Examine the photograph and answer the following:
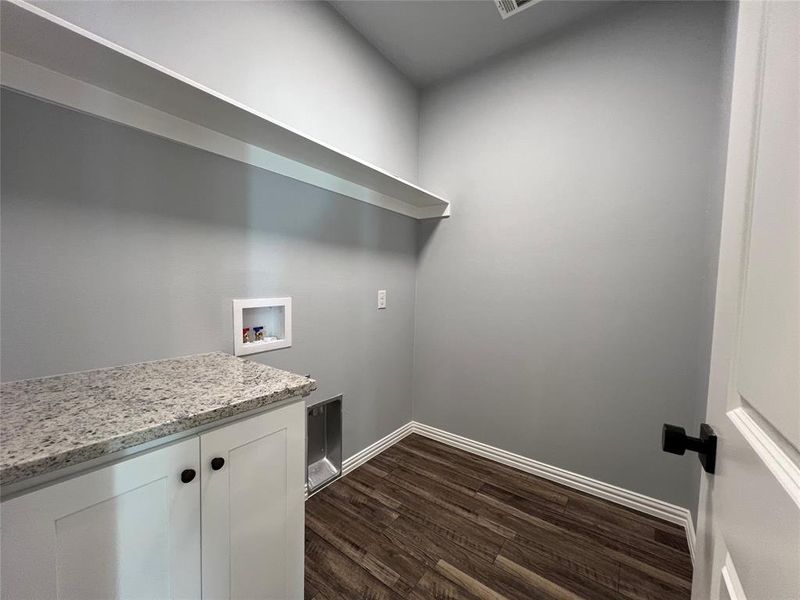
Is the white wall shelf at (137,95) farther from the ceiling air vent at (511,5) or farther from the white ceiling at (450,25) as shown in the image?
the ceiling air vent at (511,5)

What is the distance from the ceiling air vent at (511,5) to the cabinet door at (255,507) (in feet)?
6.82

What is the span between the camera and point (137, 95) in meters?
0.98

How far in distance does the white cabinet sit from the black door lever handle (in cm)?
91

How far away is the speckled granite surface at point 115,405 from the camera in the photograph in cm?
57

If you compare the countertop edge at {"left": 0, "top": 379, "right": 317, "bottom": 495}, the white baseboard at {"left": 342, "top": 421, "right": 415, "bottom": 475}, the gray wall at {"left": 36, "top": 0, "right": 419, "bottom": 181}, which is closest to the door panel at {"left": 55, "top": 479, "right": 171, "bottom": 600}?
the countertop edge at {"left": 0, "top": 379, "right": 317, "bottom": 495}

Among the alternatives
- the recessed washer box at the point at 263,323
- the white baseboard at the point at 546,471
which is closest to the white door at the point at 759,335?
the white baseboard at the point at 546,471

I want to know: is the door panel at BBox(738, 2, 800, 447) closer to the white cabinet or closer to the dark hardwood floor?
the white cabinet

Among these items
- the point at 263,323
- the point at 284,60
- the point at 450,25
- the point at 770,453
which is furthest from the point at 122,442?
the point at 450,25

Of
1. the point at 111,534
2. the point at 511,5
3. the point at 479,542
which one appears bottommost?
the point at 479,542

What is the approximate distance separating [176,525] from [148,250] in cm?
89

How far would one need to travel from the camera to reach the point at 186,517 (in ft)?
2.43

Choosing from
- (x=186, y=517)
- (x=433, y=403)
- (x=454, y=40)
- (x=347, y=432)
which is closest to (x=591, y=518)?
(x=433, y=403)

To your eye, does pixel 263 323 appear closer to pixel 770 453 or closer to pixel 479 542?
pixel 479 542

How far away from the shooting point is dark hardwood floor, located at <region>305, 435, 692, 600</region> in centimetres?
119
